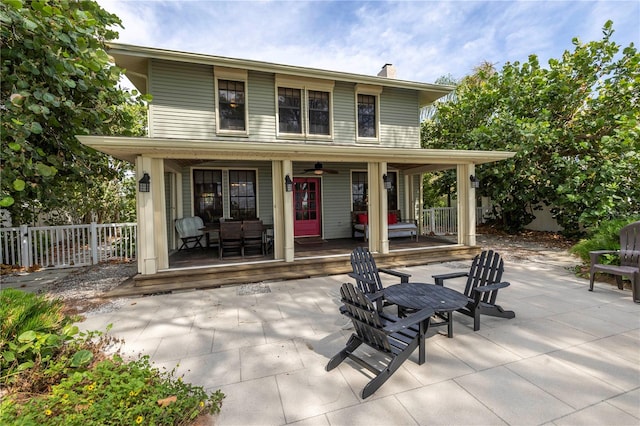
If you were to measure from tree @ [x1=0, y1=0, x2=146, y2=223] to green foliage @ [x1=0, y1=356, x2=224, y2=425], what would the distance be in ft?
8.00

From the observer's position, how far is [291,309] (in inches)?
167

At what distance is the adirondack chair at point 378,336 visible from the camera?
7.63 ft

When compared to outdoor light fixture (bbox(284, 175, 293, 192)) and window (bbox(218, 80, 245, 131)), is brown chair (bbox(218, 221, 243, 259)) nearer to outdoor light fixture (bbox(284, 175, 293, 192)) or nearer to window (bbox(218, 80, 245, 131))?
outdoor light fixture (bbox(284, 175, 293, 192))

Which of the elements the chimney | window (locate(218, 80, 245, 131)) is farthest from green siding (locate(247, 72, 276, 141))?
the chimney

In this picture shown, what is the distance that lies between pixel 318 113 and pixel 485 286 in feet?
23.4

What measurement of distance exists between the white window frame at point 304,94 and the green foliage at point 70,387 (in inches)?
274

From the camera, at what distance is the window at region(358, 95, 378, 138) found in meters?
9.27

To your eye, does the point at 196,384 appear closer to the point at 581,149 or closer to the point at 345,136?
the point at 345,136

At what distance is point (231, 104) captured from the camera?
8.06 m

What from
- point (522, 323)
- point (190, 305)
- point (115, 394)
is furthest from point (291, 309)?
point (522, 323)

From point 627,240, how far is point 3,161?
10.3 metres

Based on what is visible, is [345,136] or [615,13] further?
[345,136]

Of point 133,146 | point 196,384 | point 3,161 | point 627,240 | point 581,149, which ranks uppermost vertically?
point 581,149

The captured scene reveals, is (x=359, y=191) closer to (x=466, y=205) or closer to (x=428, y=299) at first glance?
(x=466, y=205)
